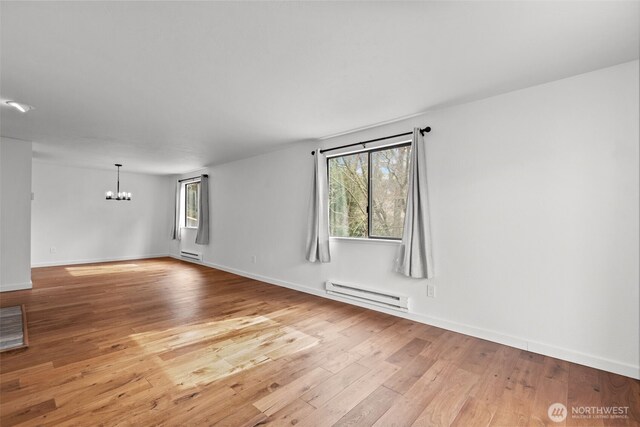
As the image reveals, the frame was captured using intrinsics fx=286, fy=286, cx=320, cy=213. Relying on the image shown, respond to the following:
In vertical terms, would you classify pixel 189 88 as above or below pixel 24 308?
above

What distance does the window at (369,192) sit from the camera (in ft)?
11.8

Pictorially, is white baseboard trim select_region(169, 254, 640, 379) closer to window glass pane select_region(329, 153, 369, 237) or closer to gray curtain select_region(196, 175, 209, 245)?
window glass pane select_region(329, 153, 369, 237)

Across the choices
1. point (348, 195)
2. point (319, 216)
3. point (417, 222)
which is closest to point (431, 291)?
point (417, 222)

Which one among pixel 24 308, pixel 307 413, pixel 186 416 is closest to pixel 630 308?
pixel 307 413

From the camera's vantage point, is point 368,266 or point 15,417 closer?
point 15,417

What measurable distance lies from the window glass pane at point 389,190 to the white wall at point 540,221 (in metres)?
0.25

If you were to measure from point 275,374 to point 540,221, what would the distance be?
8.51 ft

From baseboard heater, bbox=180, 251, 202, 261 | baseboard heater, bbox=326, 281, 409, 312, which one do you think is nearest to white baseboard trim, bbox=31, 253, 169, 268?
baseboard heater, bbox=180, 251, 202, 261

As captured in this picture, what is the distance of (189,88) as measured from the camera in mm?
2662

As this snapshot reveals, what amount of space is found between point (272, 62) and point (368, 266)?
8.65ft

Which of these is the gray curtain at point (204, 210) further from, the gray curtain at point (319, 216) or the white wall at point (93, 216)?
the gray curtain at point (319, 216)

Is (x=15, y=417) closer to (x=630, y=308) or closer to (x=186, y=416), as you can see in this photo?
(x=186, y=416)

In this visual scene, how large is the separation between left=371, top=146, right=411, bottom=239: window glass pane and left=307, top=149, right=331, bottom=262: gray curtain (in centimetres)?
76

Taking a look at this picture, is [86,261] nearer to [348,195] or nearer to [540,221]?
[348,195]
